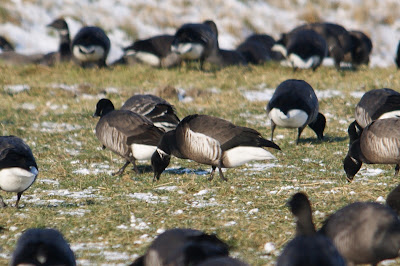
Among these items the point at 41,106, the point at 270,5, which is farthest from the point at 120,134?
the point at 270,5

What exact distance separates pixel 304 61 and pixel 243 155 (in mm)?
10341

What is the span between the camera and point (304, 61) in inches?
760

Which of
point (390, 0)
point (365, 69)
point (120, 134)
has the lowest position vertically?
point (120, 134)

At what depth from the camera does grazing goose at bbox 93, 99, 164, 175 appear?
1058 cm

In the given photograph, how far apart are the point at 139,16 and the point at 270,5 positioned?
825cm

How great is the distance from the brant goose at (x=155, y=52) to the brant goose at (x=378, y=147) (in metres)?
12.1

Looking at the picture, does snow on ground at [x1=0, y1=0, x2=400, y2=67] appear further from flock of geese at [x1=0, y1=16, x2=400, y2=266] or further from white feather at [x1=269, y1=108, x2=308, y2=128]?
white feather at [x1=269, y1=108, x2=308, y2=128]

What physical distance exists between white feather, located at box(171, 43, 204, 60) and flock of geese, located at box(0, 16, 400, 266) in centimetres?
3

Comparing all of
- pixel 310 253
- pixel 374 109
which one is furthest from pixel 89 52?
pixel 310 253

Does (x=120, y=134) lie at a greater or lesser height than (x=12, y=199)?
greater

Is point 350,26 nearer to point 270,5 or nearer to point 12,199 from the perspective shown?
point 270,5

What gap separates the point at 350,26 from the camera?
34219 mm

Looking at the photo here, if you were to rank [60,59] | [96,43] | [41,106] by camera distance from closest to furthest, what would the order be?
1. [41,106]
2. [96,43]
3. [60,59]

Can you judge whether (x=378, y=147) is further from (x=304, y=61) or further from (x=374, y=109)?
(x=304, y=61)
